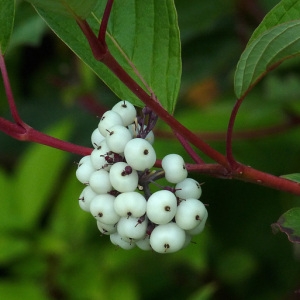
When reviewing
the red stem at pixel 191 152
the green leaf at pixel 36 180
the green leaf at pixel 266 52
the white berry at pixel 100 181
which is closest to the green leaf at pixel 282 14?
the green leaf at pixel 266 52

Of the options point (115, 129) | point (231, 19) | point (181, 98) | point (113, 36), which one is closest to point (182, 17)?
point (231, 19)

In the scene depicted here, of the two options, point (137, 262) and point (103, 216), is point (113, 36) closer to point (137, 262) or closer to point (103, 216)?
point (103, 216)

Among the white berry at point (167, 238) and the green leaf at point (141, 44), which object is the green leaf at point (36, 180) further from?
the white berry at point (167, 238)

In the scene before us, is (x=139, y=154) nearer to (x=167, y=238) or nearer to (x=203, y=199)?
(x=167, y=238)

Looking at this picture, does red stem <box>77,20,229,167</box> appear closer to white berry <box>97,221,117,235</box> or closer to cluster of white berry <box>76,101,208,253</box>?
cluster of white berry <box>76,101,208,253</box>

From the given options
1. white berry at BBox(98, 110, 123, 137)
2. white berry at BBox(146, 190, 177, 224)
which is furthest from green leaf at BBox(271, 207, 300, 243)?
white berry at BBox(98, 110, 123, 137)

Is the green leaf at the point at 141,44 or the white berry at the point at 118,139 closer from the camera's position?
the white berry at the point at 118,139
